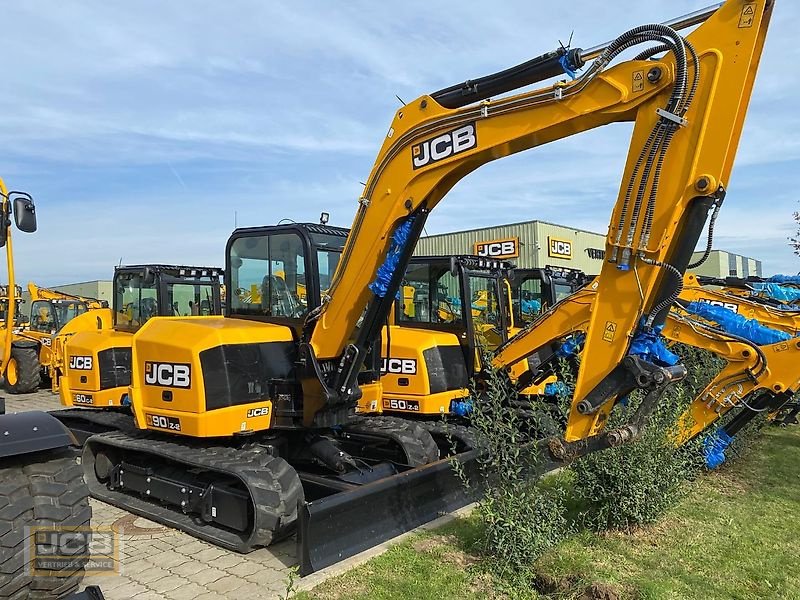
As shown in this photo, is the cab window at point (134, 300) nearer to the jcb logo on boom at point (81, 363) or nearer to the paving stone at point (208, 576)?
the jcb logo on boom at point (81, 363)

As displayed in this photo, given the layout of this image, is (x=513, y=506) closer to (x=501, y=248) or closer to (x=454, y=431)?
(x=454, y=431)

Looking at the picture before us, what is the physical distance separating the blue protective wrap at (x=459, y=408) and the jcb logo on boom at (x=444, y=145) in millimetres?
3714

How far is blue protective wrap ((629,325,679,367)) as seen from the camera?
13.6 feet

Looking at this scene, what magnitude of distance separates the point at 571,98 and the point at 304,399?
138 inches

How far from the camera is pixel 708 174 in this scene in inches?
153

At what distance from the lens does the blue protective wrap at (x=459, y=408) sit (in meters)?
7.91

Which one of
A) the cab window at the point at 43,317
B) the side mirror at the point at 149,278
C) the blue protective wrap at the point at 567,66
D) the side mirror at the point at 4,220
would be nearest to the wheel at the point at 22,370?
the cab window at the point at 43,317

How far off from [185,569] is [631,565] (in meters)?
3.40

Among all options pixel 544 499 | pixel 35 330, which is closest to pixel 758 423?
pixel 544 499

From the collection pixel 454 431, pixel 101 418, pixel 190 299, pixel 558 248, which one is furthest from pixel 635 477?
pixel 558 248

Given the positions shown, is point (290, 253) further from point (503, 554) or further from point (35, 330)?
point (35, 330)

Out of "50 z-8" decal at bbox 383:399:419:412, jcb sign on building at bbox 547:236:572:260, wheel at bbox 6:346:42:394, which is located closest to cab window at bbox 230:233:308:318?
"50 z-8" decal at bbox 383:399:419:412

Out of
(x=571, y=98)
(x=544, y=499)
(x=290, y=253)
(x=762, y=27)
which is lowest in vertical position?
(x=544, y=499)

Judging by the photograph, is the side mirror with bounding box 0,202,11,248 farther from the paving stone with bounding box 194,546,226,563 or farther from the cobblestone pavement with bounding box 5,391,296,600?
the paving stone with bounding box 194,546,226,563
